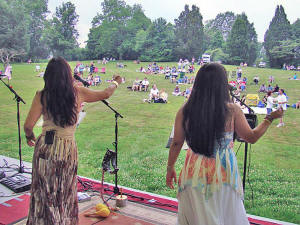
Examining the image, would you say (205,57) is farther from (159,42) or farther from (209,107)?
(209,107)

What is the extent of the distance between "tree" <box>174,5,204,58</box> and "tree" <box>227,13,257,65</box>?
0.45 metres

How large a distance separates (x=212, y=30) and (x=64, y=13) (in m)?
2.64

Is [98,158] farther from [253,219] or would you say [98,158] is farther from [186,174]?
[186,174]

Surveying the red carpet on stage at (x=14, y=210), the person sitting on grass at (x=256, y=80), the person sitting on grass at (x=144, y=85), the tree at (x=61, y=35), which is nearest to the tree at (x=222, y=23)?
the person sitting on grass at (x=256, y=80)

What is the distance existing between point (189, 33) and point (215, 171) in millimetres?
3229

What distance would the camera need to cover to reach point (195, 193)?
5.72ft

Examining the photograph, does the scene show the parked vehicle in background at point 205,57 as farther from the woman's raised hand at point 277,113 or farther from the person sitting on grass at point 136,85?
the woman's raised hand at point 277,113

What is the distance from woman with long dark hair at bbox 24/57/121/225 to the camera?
6.74 feet

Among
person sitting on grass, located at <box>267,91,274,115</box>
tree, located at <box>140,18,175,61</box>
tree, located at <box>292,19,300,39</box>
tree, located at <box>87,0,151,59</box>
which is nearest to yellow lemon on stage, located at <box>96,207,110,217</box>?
person sitting on grass, located at <box>267,91,274,115</box>

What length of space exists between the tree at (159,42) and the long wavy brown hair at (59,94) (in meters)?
2.87

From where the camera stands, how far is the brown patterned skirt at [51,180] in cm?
212

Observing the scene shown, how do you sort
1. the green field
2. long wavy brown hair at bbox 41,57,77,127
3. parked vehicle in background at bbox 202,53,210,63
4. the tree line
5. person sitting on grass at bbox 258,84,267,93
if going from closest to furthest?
long wavy brown hair at bbox 41,57,77,127
the green field
the tree line
parked vehicle in background at bbox 202,53,210,63
person sitting on grass at bbox 258,84,267,93

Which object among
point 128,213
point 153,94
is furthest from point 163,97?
point 128,213

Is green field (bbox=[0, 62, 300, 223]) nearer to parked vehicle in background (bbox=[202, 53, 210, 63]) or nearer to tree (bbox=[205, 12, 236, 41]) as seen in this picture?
parked vehicle in background (bbox=[202, 53, 210, 63])
